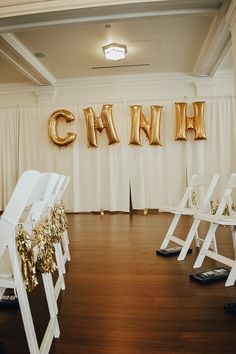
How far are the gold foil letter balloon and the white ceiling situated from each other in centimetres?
64

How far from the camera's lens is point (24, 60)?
183 inches

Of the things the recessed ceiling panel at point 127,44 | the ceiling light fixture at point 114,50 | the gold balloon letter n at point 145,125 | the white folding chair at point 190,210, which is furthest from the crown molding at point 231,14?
the gold balloon letter n at point 145,125

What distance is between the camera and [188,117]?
18.9 ft

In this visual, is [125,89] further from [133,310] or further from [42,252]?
[42,252]

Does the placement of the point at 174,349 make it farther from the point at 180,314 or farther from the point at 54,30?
the point at 54,30

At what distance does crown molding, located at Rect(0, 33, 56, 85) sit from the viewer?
400cm

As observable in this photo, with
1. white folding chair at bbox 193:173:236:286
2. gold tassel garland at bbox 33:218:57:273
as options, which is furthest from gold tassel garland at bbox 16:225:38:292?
white folding chair at bbox 193:173:236:286

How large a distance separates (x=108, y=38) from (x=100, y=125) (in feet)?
Answer: 6.03

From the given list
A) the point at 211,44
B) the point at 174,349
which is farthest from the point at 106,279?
the point at 211,44

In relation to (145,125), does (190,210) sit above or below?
below

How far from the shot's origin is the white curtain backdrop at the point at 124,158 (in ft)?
19.1

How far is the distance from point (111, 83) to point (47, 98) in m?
1.37

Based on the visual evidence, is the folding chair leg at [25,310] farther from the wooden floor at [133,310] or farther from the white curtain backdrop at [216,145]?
the white curtain backdrop at [216,145]

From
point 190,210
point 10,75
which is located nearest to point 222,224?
point 190,210
